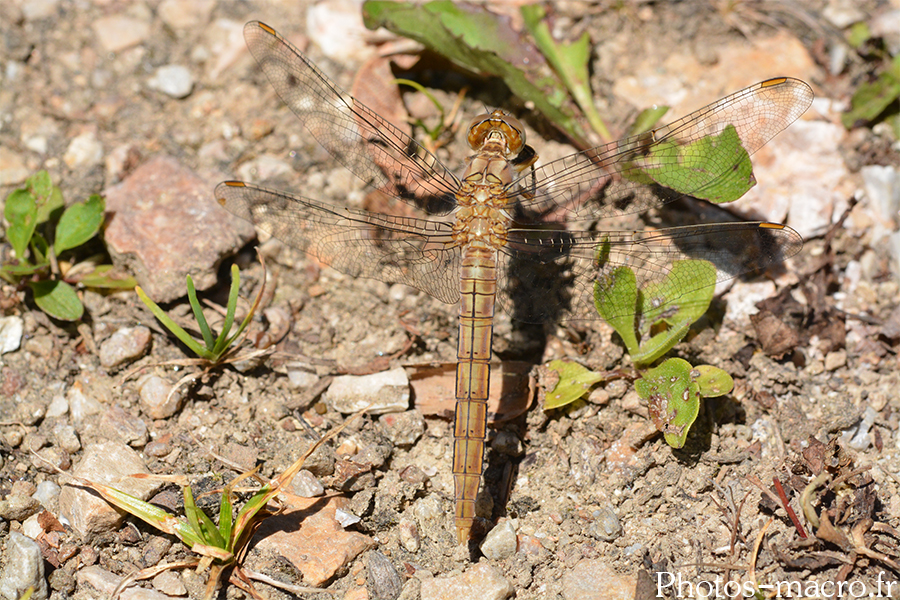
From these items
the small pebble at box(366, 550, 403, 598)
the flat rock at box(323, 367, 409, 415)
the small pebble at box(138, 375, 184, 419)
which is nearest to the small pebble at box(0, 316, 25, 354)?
the small pebble at box(138, 375, 184, 419)

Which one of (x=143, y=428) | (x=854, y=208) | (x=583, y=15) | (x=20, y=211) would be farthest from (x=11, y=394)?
(x=854, y=208)

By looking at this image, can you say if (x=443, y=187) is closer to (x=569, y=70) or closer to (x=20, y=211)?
(x=569, y=70)

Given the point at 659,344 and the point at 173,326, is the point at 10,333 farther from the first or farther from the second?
the point at 659,344

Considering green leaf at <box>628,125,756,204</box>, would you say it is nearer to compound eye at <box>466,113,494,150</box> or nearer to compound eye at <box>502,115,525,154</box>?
compound eye at <box>502,115,525,154</box>

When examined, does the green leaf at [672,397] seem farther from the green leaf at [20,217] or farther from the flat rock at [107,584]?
the green leaf at [20,217]

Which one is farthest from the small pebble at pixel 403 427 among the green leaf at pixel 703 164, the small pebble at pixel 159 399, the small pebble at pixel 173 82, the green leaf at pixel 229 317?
the small pebble at pixel 173 82

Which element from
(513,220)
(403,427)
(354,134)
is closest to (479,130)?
(513,220)
